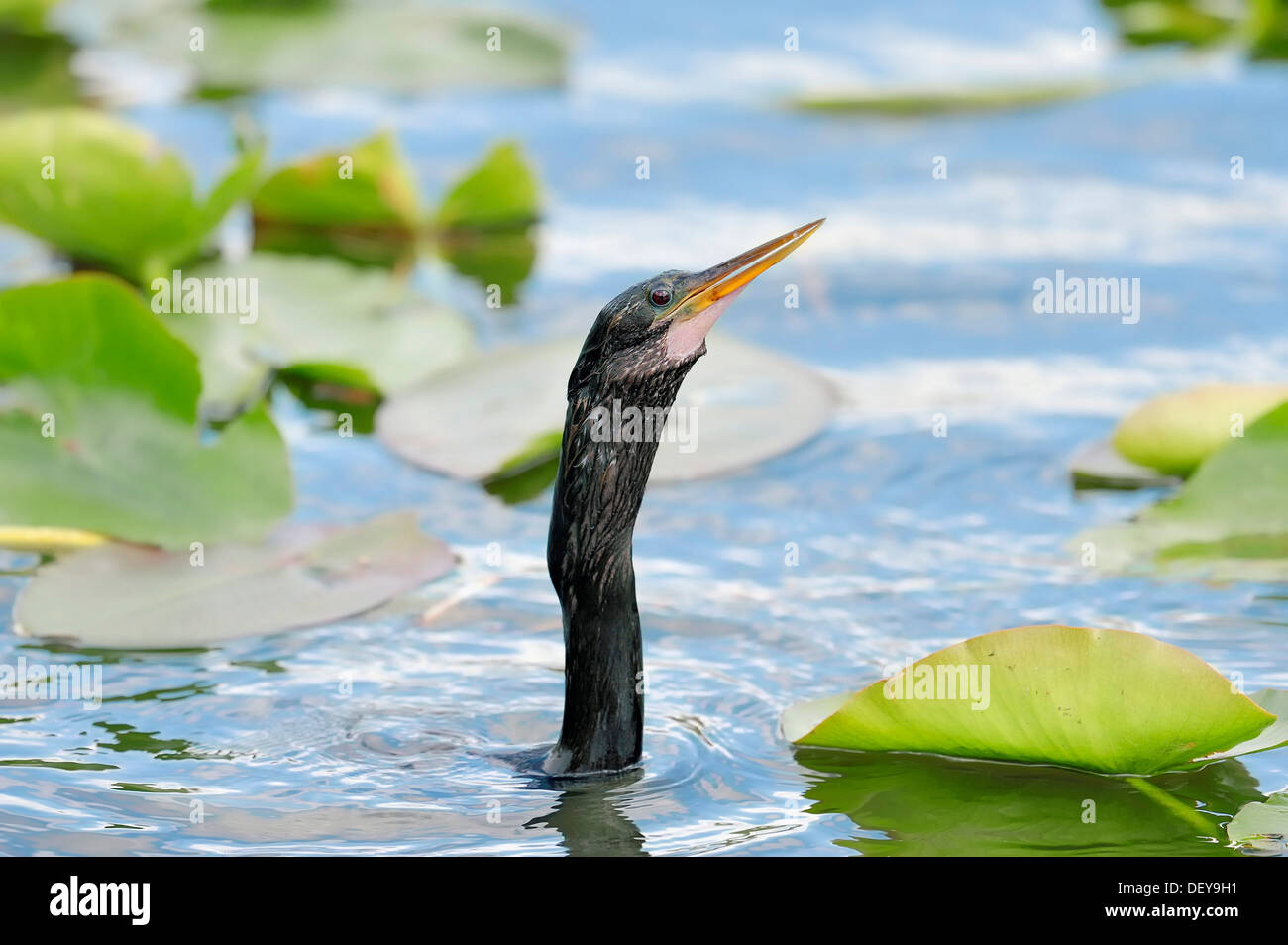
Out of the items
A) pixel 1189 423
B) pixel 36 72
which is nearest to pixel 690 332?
pixel 1189 423

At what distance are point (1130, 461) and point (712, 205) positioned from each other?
324 centimetres

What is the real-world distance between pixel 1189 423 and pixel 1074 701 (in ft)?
7.30

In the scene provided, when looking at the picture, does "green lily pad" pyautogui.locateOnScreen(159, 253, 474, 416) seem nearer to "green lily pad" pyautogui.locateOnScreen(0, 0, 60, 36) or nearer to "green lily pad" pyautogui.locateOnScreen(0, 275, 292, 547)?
"green lily pad" pyautogui.locateOnScreen(0, 275, 292, 547)

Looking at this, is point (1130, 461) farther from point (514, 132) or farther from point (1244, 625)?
point (514, 132)

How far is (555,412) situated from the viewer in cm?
623

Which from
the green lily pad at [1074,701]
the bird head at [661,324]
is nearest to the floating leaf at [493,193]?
the bird head at [661,324]

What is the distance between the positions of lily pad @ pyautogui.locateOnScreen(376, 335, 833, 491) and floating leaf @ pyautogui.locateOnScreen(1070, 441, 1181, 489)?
0.93m

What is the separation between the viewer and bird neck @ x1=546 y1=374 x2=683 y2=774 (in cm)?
399

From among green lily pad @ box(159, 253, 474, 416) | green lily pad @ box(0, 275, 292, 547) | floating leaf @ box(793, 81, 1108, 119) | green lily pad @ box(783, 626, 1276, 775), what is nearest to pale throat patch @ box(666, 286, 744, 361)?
green lily pad @ box(783, 626, 1276, 775)

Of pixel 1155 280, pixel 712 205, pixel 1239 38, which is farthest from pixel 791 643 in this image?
pixel 1239 38

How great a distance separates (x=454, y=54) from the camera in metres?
9.98

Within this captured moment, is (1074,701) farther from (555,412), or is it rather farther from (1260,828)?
(555,412)
